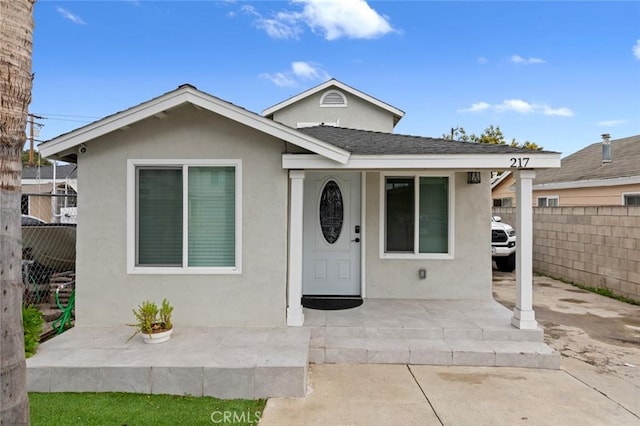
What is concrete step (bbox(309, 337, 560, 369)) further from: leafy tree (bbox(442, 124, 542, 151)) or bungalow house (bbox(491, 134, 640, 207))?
leafy tree (bbox(442, 124, 542, 151))

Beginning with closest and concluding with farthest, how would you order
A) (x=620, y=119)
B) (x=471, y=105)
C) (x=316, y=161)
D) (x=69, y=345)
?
(x=69, y=345) < (x=316, y=161) < (x=620, y=119) < (x=471, y=105)

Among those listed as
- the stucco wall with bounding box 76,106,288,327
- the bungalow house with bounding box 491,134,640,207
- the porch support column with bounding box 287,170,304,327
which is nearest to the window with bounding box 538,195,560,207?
the bungalow house with bounding box 491,134,640,207

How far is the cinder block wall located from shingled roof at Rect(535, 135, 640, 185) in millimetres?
2084

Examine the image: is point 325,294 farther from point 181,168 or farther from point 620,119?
point 620,119

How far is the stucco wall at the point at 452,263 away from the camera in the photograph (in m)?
6.79

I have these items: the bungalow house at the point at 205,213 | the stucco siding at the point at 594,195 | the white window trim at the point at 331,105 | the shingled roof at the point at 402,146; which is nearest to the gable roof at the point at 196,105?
the bungalow house at the point at 205,213

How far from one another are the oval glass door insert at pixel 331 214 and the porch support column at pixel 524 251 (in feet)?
9.44

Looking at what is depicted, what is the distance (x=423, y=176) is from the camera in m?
6.81

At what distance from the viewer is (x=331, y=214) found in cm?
687

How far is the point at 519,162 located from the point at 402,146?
5.27 ft

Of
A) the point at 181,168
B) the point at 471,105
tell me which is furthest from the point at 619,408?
the point at 471,105

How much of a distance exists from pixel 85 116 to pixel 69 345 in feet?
111

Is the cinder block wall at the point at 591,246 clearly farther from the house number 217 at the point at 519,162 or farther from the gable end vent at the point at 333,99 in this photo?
the gable end vent at the point at 333,99

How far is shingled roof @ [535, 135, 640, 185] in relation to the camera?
38.7 feet
